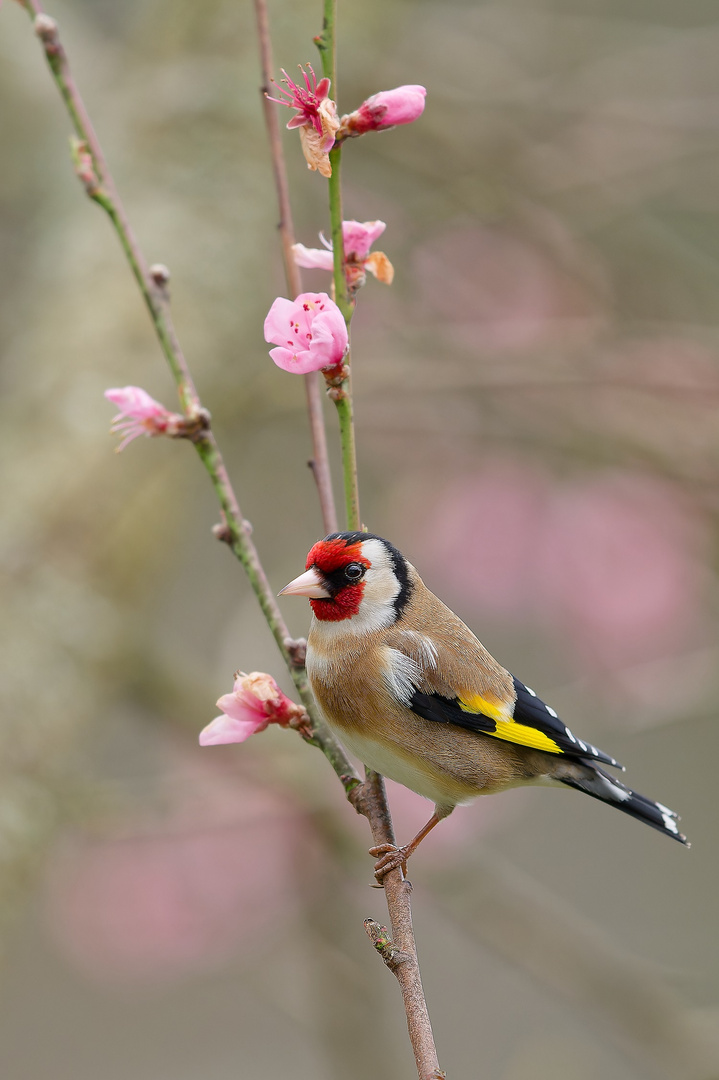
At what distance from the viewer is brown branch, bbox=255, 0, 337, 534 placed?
1.51m

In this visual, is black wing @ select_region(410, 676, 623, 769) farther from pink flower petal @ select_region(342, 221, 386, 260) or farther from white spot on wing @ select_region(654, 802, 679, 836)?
pink flower petal @ select_region(342, 221, 386, 260)

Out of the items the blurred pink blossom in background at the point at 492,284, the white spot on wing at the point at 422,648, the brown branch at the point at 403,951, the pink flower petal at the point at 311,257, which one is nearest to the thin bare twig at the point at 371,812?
the brown branch at the point at 403,951

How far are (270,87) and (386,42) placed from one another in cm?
348

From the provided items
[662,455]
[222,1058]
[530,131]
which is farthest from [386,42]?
[222,1058]

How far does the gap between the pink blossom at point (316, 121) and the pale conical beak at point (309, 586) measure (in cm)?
75

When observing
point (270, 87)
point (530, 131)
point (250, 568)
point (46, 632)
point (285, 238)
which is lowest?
point (250, 568)

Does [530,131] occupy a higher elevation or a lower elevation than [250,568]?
higher

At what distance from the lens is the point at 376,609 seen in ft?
6.40

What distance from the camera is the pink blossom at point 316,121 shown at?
1208 millimetres

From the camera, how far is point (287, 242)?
1560mm

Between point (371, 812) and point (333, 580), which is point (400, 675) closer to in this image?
point (333, 580)

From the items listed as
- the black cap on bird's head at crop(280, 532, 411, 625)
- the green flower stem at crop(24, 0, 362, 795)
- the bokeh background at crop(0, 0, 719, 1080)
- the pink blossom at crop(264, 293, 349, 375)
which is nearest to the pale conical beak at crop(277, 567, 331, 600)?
the black cap on bird's head at crop(280, 532, 411, 625)

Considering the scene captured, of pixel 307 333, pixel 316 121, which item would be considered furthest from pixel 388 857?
pixel 316 121

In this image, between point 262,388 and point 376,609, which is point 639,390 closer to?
point 262,388
